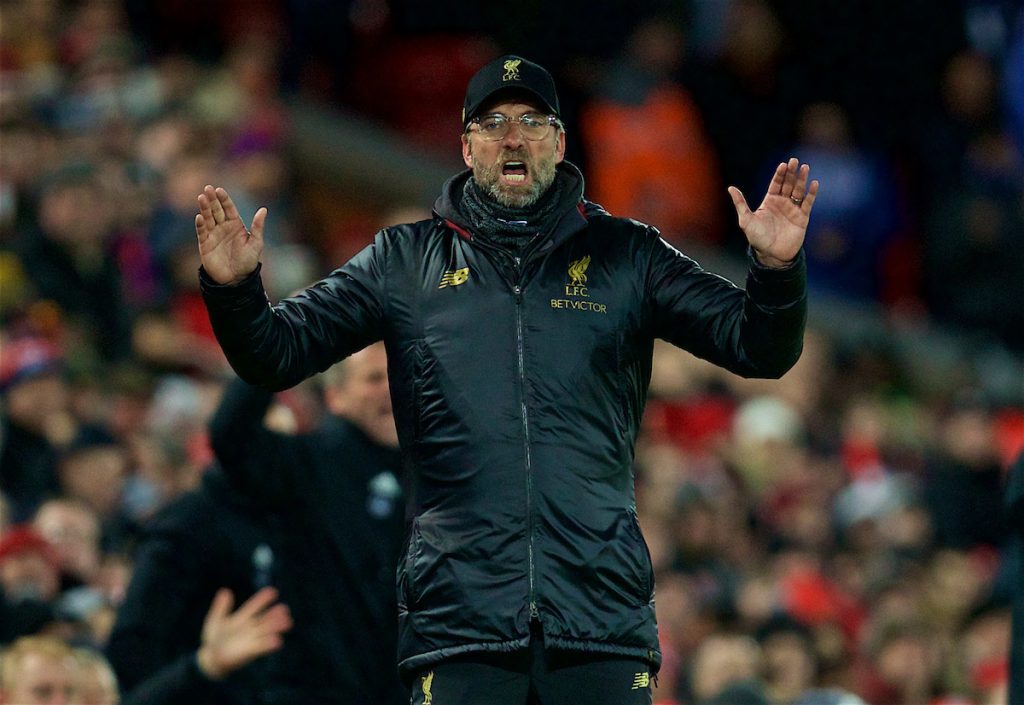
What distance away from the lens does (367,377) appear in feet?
23.3

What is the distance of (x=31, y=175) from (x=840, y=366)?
19.6 ft

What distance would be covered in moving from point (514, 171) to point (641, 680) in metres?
1.24

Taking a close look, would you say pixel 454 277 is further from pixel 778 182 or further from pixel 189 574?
pixel 189 574

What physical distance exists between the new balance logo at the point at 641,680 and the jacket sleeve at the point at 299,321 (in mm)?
1024

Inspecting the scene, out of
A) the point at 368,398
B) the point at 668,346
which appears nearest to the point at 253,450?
the point at 368,398

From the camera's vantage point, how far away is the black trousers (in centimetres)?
500

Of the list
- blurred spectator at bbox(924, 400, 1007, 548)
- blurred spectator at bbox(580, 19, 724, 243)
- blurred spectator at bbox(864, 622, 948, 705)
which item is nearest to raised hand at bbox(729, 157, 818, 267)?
blurred spectator at bbox(864, 622, 948, 705)

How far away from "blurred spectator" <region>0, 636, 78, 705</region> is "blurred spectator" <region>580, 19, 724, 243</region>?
7.69 meters

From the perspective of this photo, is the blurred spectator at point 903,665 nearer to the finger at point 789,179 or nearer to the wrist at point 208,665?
the wrist at point 208,665

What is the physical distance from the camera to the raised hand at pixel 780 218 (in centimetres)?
511

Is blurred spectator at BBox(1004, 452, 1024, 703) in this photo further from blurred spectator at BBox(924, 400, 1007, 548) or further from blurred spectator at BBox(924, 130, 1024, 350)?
blurred spectator at BBox(924, 130, 1024, 350)

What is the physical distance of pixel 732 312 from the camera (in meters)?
5.21

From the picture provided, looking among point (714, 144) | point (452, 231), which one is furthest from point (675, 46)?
point (452, 231)

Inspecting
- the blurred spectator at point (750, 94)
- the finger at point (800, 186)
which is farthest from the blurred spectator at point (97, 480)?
the blurred spectator at point (750, 94)
